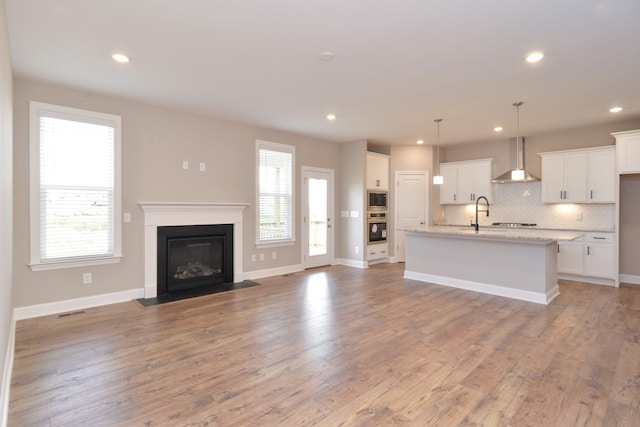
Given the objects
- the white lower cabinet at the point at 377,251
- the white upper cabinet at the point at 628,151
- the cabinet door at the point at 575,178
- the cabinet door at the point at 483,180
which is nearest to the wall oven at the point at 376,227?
the white lower cabinet at the point at 377,251

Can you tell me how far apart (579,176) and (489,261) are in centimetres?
249

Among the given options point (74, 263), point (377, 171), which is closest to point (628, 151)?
point (377, 171)

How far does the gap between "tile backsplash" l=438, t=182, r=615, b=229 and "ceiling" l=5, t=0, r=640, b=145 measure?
68.9 inches

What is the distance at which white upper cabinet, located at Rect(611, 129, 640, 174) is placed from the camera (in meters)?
5.11

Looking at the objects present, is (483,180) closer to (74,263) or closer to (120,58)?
(120,58)

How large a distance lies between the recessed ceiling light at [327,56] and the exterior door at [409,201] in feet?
15.9

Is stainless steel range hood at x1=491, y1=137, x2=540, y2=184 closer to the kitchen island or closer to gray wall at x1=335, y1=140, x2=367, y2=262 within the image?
the kitchen island

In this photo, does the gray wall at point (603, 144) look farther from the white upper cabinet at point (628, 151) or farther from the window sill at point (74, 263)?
the window sill at point (74, 263)

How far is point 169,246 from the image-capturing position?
4969mm

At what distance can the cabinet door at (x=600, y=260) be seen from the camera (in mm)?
5438

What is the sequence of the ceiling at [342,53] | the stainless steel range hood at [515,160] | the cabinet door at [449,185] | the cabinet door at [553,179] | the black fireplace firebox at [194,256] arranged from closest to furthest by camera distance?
the ceiling at [342,53] < the black fireplace firebox at [194,256] < the cabinet door at [553,179] < the stainless steel range hood at [515,160] < the cabinet door at [449,185]

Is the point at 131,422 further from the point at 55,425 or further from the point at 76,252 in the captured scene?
the point at 76,252

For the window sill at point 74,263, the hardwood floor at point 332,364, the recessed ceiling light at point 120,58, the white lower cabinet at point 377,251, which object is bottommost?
the hardwood floor at point 332,364

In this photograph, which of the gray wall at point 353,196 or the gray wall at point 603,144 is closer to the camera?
the gray wall at point 603,144
